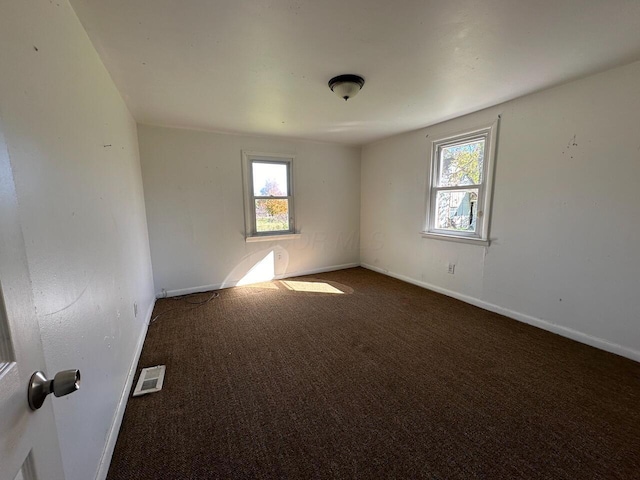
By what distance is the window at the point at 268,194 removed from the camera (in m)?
4.09

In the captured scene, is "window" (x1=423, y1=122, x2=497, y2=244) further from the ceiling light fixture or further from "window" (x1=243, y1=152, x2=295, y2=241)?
"window" (x1=243, y1=152, x2=295, y2=241)

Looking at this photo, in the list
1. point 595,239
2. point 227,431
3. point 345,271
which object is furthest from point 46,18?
point 345,271

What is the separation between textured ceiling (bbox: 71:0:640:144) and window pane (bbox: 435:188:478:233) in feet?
3.36

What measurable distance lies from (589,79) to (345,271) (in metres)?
3.73

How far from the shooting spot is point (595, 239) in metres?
2.33

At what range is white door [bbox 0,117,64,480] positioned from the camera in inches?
17.8

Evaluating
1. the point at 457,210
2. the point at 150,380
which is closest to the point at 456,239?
the point at 457,210

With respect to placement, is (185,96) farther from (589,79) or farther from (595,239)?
(595,239)

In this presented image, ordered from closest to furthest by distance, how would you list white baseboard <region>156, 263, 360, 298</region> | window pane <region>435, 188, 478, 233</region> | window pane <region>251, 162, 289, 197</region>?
1. window pane <region>435, 188, 478, 233</region>
2. white baseboard <region>156, 263, 360, 298</region>
3. window pane <region>251, 162, 289, 197</region>

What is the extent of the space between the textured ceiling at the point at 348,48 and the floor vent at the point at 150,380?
2261mm

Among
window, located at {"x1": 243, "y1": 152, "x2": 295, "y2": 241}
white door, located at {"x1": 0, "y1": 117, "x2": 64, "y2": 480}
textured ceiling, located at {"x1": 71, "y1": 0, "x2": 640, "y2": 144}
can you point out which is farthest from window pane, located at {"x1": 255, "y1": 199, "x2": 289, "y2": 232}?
white door, located at {"x1": 0, "y1": 117, "x2": 64, "y2": 480}

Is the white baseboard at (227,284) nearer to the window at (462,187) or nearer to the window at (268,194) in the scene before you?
the window at (268,194)

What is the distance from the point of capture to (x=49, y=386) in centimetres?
54

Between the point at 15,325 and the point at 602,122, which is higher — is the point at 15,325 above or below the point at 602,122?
below
